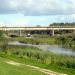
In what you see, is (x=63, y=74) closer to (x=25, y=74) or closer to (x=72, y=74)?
(x=72, y=74)

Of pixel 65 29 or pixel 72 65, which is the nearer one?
pixel 72 65

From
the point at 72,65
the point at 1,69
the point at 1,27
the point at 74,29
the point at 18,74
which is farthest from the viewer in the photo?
the point at 74,29

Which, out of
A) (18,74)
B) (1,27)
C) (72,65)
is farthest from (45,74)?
(1,27)

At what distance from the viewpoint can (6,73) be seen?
16.1m

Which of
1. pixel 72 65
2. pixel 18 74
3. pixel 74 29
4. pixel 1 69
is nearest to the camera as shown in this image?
pixel 18 74

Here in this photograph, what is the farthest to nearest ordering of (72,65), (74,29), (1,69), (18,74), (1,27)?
(74,29) < (1,27) < (72,65) < (1,69) < (18,74)

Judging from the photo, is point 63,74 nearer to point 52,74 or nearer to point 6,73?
point 52,74

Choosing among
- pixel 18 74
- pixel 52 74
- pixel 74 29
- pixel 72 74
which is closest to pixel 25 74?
pixel 18 74

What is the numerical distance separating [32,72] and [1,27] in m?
113

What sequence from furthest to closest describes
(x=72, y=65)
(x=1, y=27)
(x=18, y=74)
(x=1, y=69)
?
(x=1, y=27)
(x=72, y=65)
(x=1, y=69)
(x=18, y=74)

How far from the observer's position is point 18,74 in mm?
16047

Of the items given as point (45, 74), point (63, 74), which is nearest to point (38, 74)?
point (45, 74)

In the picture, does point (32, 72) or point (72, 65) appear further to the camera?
point (72, 65)

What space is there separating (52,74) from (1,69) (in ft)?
9.77
